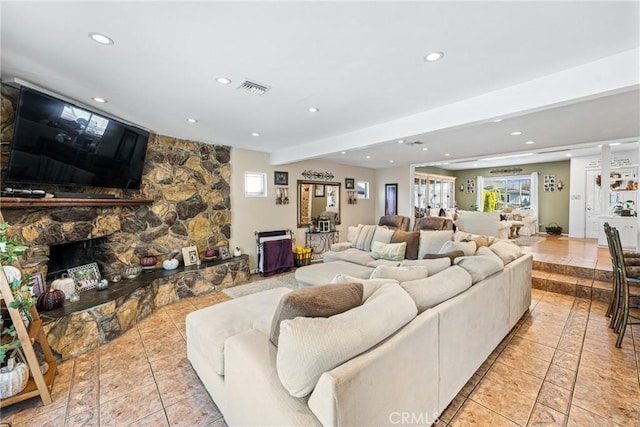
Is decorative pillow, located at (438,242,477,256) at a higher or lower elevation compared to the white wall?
lower

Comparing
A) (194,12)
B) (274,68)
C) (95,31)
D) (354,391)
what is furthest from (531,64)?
(95,31)

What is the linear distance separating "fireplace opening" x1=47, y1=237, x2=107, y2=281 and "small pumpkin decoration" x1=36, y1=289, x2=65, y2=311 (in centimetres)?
61

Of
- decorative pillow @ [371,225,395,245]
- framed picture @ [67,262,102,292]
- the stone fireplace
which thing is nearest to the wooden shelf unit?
the stone fireplace

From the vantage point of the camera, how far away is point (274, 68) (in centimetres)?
212

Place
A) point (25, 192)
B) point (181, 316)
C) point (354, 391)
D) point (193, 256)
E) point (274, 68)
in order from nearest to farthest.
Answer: point (354, 391), point (274, 68), point (25, 192), point (181, 316), point (193, 256)

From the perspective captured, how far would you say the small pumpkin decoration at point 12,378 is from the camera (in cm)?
180

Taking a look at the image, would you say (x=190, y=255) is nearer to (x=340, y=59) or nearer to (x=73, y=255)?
(x=73, y=255)

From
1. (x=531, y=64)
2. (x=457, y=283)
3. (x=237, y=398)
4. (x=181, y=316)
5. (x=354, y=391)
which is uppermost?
(x=531, y=64)

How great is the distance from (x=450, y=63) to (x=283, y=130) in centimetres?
236

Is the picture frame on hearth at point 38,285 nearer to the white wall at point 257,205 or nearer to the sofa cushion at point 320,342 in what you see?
the white wall at point 257,205

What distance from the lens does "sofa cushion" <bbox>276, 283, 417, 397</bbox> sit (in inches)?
42.9

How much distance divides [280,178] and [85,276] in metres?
3.58

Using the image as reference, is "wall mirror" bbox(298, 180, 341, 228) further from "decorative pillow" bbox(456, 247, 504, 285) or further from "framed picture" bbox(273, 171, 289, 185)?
"decorative pillow" bbox(456, 247, 504, 285)

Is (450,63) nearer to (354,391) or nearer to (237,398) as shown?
(354,391)
